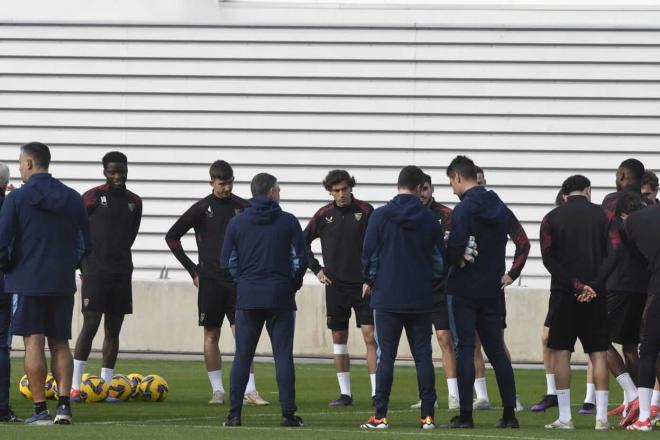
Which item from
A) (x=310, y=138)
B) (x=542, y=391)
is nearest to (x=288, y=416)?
(x=542, y=391)

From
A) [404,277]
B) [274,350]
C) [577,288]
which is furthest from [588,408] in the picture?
[274,350]

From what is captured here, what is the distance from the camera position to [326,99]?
29.2 meters

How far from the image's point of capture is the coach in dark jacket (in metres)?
14.2

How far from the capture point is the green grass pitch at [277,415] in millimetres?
13203

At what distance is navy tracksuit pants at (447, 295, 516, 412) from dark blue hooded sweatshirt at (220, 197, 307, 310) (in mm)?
1314

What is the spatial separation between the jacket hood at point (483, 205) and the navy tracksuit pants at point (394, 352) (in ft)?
2.98

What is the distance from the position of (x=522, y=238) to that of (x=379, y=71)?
1323 cm

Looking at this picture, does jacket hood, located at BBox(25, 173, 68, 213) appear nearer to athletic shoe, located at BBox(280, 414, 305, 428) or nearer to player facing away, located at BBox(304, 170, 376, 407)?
athletic shoe, located at BBox(280, 414, 305, 428)

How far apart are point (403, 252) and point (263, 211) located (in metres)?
1.19

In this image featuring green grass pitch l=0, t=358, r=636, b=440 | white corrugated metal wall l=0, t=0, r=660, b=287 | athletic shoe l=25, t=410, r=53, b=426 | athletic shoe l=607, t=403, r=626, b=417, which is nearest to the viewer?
green grass pitch l=0, t=358, r=636, b=440

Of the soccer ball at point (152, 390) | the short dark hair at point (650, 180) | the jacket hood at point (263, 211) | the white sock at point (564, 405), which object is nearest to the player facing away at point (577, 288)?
the white sock at point (564, 405)

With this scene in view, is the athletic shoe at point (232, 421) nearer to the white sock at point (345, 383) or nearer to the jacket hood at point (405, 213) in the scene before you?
the jacket hood at point (405, 213)

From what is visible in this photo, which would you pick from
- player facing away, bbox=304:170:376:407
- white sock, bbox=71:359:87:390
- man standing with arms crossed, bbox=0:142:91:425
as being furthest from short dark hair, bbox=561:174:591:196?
white sock, bbox=71:359:87:390

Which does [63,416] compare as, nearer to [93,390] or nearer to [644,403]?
[93,390]
